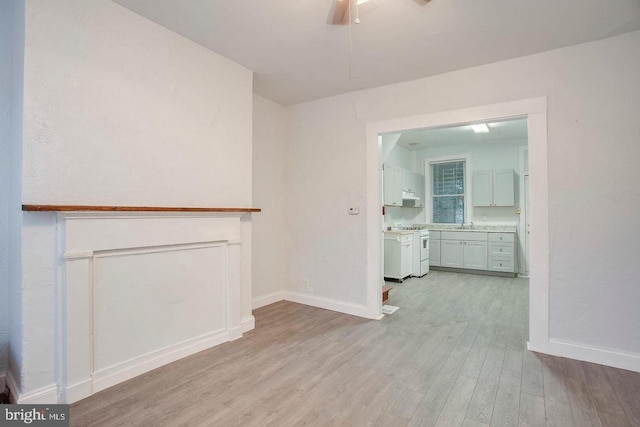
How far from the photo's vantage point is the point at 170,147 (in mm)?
2611

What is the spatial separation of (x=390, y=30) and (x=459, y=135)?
413 cm

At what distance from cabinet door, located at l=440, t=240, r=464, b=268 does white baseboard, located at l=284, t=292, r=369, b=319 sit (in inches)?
135

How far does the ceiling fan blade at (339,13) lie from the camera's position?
213 cm

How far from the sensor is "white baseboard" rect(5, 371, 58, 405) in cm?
186

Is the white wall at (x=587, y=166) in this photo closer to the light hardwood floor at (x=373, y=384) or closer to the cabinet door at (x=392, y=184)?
the light hardwood floor at (x=373, y=384)

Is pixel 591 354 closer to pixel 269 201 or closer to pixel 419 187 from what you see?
pixel 269 201

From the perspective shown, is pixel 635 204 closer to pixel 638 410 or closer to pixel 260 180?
pixel 638 410

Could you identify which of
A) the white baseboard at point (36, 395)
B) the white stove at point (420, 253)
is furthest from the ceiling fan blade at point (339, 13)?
the white stove at point (420, 253)

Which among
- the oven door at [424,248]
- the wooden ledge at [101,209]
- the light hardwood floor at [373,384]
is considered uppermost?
the wooden ledge at [101,209]

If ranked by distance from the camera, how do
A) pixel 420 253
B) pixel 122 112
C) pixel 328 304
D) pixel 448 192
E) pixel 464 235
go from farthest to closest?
pixel 448 192, pixel 464 235, pixel 420 253, pixel 328 304, pixel 122 112

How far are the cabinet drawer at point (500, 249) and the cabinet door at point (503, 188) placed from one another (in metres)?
0.88

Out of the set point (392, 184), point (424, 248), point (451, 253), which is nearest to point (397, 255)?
point (424, 248)

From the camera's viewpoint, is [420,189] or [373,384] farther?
[420,189]

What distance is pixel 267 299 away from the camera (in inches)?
164
